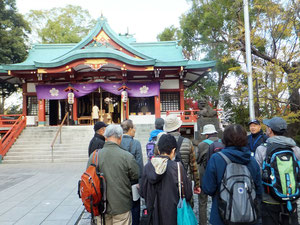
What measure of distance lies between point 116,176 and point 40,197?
3.54 m

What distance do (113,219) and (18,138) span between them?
38.4 feet

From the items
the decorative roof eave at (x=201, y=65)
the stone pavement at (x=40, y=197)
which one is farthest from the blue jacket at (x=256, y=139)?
the decorative roof eave at (x=201, y=65)

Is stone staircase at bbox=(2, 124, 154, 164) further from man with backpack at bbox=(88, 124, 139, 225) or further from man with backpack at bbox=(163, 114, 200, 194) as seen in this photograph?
man with backpack at bbox=(88, 124, 139, 225)

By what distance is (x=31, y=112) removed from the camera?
1580cm

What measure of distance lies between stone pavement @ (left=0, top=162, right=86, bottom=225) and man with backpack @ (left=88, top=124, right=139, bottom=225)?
5.19 ft

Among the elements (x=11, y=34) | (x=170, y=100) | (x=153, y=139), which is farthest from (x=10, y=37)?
(x=153, y=139)

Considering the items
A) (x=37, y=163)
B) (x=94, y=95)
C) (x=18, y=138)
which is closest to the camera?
(x=37, y=163)

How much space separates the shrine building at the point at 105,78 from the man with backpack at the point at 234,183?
1189 centimetres

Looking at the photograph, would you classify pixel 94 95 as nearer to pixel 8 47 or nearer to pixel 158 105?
A: pixel 158 105

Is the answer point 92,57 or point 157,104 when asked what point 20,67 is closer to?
point 92,57

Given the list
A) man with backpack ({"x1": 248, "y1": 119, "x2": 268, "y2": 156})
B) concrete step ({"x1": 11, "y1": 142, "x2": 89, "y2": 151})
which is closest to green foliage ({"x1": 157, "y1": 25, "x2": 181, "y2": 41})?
concrete step ({"x1": 11, "y1": 142, "x2": 89, "y2": 151})

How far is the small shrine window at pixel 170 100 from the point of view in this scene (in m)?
15.8

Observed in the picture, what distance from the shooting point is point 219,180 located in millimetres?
2113

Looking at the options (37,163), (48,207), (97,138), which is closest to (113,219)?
(97,138)
